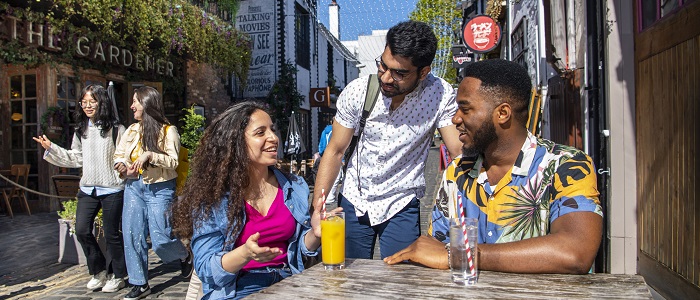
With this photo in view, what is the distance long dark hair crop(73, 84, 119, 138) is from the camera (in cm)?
479

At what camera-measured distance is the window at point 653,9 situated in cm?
375

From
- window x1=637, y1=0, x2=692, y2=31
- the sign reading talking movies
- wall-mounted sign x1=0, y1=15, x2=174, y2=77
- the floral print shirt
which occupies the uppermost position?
the sign reading talking movies

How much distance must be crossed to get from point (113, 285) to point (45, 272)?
119 cm

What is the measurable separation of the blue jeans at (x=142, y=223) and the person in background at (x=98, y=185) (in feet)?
0.58

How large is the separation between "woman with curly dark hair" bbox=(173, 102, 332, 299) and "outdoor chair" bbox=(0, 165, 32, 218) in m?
6.86

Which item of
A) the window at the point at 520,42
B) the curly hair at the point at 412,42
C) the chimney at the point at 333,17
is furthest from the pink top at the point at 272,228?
the chimney at the point at 333,17

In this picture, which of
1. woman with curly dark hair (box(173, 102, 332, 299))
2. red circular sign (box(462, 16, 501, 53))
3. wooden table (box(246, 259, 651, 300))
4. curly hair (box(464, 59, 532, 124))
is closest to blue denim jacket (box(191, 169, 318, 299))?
woman with curly dark hair (box(173, 102, 332, 299))

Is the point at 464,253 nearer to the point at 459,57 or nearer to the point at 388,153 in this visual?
the point at 388,153

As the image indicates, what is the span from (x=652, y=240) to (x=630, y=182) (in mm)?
638

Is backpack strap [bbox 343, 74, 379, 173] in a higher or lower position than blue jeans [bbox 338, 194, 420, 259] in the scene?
higher

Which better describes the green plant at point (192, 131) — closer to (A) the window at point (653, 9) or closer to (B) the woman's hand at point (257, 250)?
(A) the window at point (653, 9)

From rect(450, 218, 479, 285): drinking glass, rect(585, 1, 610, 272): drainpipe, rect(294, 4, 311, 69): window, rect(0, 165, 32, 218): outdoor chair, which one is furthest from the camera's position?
rect(294, 4, 311, 69): window

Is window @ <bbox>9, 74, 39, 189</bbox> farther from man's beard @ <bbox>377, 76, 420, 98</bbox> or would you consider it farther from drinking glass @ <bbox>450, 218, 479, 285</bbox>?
drinking glass @ <bbox>450, 218, 479, 285</bbox>

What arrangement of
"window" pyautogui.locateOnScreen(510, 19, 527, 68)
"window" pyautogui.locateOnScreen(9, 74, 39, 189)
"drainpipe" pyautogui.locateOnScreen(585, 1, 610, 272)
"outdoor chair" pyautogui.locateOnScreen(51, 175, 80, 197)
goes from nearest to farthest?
"drainpipe" pyautogui.locateOnScreen(585, 1, 610, 272) < "outdoor chair" pyautogui.locateOnScreen(51, 175, 80, 197) < "window" pyautogui.locateOnScreen(9, 74, 39, 189) < "window" pyautogui.locateOnScreen(510, 19, 527, 68)
